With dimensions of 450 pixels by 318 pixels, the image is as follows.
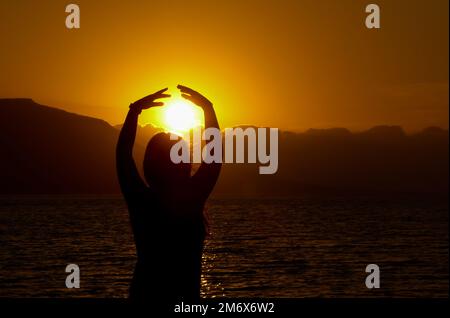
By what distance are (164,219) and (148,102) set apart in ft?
2.34

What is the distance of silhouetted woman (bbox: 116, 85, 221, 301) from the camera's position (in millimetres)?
3801

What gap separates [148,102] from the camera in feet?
13.2

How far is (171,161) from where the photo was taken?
3775mm

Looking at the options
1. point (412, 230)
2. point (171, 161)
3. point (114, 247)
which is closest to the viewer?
point (171, 161)

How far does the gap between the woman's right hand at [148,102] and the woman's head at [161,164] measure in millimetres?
265

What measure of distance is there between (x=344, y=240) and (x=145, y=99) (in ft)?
306

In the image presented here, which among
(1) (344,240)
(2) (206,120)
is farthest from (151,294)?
(1) (344,240)

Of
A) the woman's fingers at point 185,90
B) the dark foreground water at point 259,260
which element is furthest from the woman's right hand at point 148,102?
the dark foreground water at point 259,260

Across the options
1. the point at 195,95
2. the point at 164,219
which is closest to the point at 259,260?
the point at 195,95

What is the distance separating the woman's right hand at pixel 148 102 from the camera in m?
3.99

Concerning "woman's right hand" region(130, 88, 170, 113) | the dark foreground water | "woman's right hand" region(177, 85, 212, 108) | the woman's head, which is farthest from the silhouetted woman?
the dark foreground water
